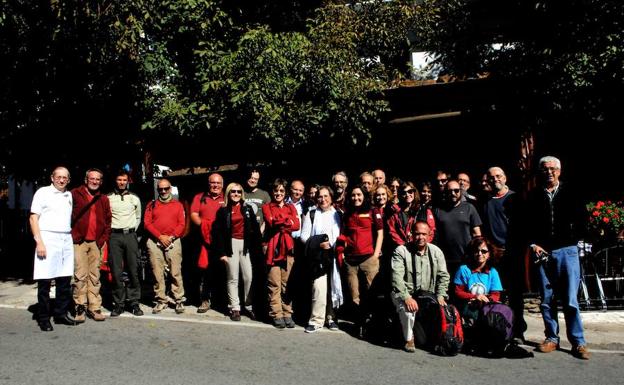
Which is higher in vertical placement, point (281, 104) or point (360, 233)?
point (281, 104)

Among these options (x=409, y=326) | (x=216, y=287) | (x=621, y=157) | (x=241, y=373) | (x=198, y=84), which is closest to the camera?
(x=241, y=373)

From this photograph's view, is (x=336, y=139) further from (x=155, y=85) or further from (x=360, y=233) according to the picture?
(x=360, y=233)

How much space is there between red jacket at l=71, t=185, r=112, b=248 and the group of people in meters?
0.01

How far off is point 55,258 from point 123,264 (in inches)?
41.9

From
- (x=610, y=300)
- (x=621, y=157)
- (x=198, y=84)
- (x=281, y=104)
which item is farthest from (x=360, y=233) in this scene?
(x=621, y=157)

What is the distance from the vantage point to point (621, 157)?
12.3 metres

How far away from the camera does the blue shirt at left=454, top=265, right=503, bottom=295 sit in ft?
21.5

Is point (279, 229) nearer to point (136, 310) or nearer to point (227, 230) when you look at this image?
point (227, 230)

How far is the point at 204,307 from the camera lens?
8164 millimetres

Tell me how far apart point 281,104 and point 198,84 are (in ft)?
5.47

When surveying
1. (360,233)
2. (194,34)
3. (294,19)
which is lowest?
(360,233)

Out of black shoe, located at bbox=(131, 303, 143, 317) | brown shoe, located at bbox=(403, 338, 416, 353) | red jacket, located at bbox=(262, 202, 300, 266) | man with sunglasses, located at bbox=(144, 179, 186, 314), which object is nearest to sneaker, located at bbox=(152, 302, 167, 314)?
man with sunglasses, located at bbox=(144, 179, 186, 314)

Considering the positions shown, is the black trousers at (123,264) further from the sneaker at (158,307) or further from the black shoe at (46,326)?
the black shoe at (46,326)

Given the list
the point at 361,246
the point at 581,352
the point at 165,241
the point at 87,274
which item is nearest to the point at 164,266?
the point at 165,241
